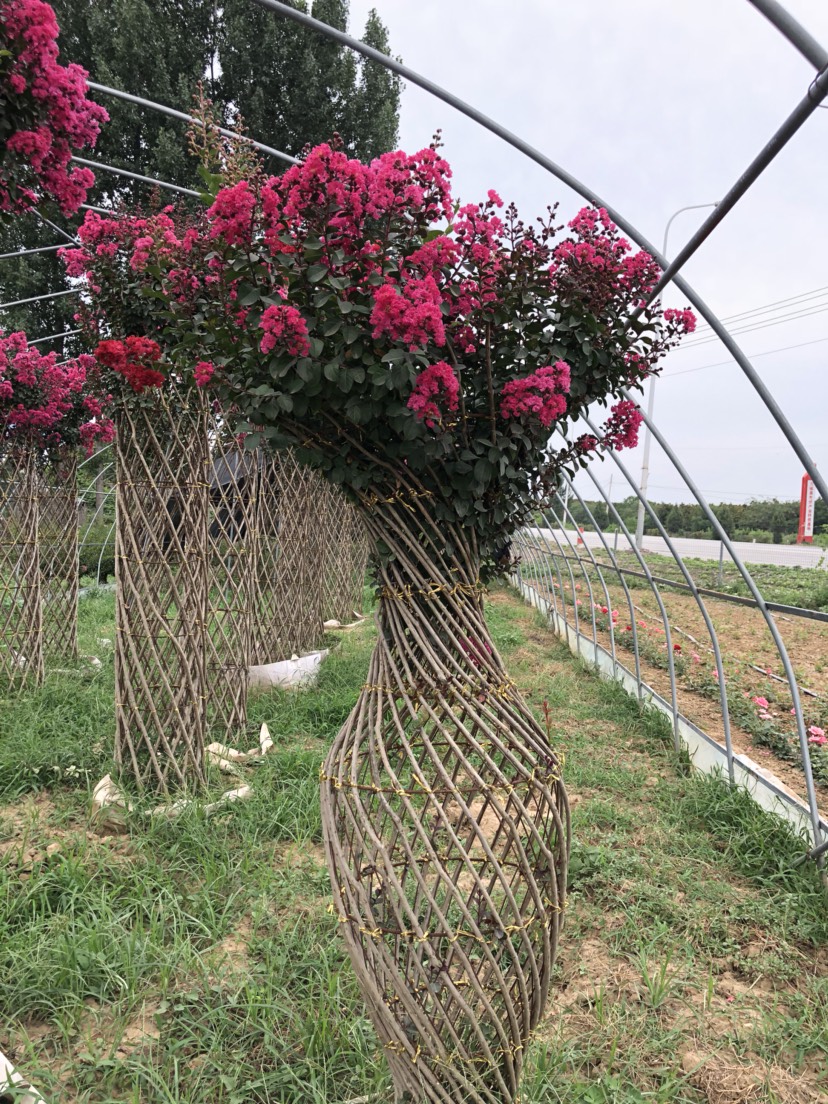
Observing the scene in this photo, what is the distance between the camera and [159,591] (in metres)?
3.43

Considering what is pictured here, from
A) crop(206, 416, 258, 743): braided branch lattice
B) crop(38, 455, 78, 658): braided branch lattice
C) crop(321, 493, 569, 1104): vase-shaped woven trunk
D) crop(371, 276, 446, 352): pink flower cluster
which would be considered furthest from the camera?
crop(38, 455, 78, 658): braided branch lattice

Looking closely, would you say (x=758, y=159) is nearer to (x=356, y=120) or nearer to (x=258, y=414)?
(x=258, y=414)

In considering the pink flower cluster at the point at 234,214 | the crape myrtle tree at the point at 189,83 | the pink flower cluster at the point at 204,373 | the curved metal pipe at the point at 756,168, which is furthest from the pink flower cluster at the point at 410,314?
the crape myrtle tree at the point at 189,83

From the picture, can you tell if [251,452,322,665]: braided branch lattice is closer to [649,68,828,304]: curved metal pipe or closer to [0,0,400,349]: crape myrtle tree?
[649,68,828,304]: curved metal pipe

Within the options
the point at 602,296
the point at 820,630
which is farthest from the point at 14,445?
the point at 820,630

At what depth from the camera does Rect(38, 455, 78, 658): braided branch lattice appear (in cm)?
568

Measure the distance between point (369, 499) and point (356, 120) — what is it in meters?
11.2

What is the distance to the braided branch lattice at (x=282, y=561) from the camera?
541cm

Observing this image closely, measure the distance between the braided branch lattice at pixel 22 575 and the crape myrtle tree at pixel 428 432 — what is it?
4.03 metres

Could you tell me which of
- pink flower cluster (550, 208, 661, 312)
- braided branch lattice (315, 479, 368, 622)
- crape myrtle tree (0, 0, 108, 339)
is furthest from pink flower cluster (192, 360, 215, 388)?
braided branch lattice (315, 479, 368, 622)

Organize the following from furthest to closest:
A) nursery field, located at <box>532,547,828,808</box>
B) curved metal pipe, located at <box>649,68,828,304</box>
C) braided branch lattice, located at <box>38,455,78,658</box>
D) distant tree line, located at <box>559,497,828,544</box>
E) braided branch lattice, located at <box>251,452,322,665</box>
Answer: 1. distant tree line, located at <box>559,497,828,544</box>
2. braided branch lattice, located at <box>38,455,78,658</box>
3. braided branch lattice, located at <box>251,452,322,665</box>
4. nursery field, located at <box>532,547,828,808</box>
5. curved metal pipe, located at <box>649,68,828,304</box>

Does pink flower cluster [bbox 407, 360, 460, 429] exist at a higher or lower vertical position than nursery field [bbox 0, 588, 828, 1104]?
higher

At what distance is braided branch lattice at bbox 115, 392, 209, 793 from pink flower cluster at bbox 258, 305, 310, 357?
216cm

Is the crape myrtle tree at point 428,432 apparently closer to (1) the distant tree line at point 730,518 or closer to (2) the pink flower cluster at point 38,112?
(2) the pink flower cluster at point 38,112
